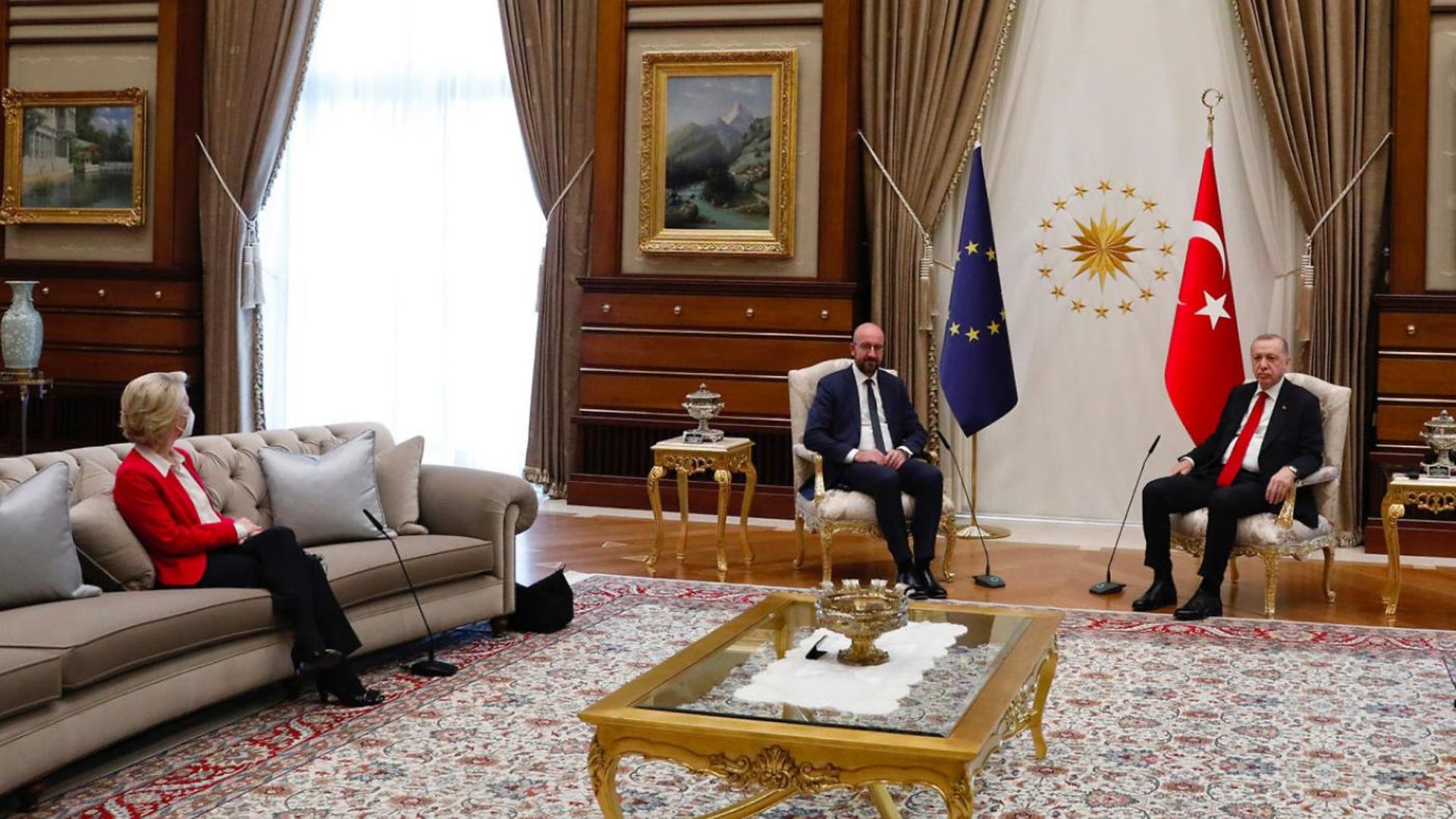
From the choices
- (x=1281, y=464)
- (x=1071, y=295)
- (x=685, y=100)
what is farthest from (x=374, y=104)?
(x=1281, y=464)

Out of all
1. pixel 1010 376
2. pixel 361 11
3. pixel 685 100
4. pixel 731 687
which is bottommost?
pixel 731 687

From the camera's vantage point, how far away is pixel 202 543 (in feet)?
14.1

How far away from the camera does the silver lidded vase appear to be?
29.5ft

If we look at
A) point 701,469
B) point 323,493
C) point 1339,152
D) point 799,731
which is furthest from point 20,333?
point 1339,152

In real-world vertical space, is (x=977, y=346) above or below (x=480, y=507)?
above

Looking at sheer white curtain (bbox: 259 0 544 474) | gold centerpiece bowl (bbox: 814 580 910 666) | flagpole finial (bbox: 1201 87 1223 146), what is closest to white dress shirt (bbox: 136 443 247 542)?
gold centerpiece bowl (bbox: 814 580 910 666)

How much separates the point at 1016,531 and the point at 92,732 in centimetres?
551

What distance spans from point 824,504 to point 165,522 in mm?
2971

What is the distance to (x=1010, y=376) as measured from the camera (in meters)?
7.49

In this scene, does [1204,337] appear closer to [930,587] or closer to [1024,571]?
[1024,571]

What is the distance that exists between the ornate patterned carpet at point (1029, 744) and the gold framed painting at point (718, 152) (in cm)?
341

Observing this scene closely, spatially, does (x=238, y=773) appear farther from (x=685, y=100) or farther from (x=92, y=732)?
(x=685, y=100)

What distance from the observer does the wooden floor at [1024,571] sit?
6.13m

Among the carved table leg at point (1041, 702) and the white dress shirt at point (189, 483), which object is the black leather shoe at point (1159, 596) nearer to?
the carved table leg at point (1041, 702)
